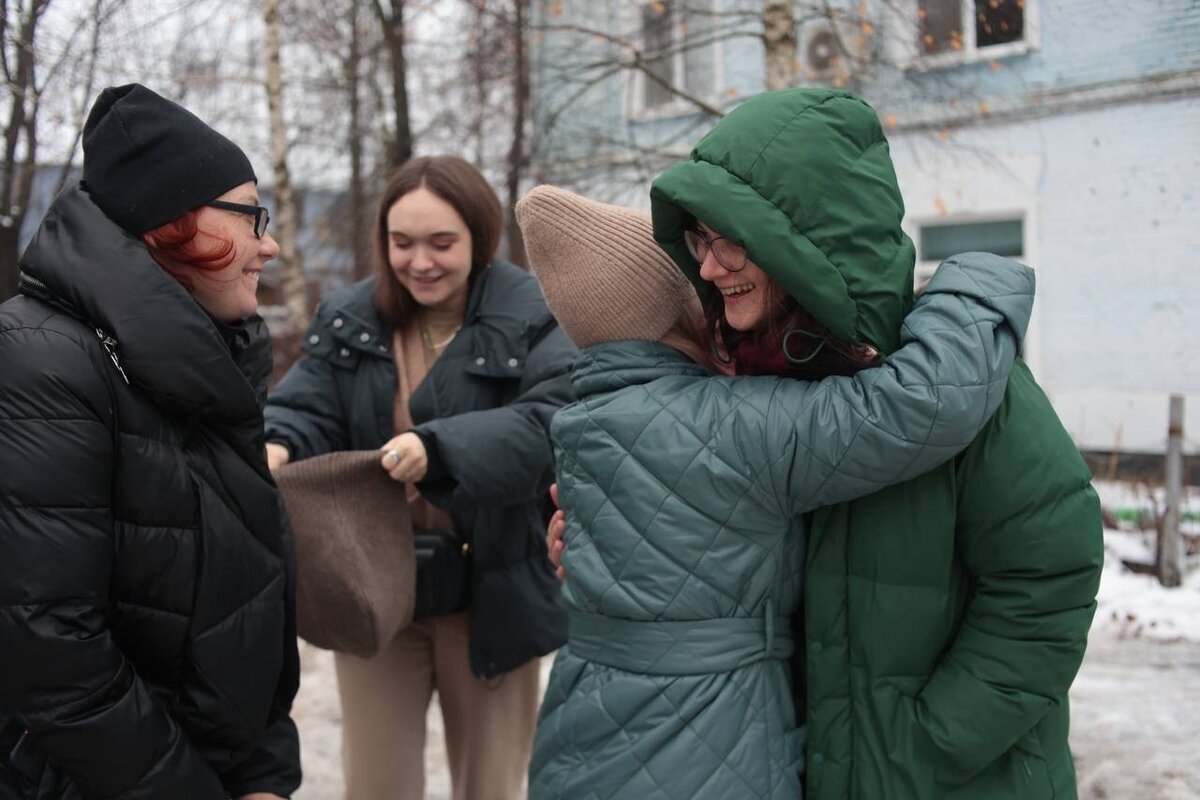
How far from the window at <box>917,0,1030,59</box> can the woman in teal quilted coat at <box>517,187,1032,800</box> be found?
4.69 m

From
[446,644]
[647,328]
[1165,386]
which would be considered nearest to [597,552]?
[647,328]

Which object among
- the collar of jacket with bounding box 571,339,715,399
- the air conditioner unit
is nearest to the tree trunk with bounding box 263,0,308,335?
the air conditioner unit

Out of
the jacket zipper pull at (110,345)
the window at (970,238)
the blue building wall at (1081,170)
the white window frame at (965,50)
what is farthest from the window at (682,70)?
the jacket zipper pull at (110,345)

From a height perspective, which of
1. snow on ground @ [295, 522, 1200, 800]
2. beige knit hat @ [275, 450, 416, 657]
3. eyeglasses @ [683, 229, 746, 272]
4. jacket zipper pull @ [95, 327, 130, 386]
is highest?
eyeglasses @ [683, 229, 746, 272]

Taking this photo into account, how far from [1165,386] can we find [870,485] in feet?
12.3

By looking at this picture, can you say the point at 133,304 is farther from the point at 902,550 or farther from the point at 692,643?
the point at 902,550

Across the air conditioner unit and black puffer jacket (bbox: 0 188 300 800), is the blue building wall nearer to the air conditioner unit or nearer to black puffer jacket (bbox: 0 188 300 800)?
the air conditioner unit

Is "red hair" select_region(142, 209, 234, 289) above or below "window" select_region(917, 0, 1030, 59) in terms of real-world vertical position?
below

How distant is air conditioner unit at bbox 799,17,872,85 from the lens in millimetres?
6578

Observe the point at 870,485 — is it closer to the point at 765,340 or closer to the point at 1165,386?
the point at 765,340

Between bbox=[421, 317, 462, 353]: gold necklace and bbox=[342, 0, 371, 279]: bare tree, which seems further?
bbox=[342, 0, 371, 279]: bare tree

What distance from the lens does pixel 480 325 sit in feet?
8.75

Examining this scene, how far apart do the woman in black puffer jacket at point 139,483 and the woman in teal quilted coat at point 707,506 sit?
54 centimetres

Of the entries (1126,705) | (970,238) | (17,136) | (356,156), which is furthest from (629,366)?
(356,156)
